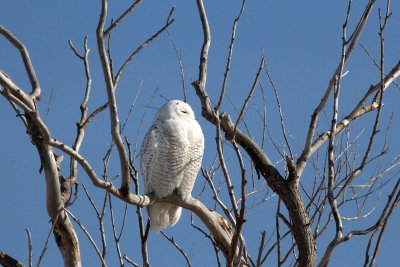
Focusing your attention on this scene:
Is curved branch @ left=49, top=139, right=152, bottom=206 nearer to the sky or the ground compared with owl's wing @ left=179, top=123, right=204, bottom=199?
nearer to the ground

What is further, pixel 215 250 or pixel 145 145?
pixel 145 145

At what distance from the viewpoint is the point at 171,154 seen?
4477 millimetres

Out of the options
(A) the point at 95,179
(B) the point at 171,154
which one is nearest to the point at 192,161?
(B) the point at 171,154

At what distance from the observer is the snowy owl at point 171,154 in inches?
175

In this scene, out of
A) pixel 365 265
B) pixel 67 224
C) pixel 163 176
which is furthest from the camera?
pixel 163 176

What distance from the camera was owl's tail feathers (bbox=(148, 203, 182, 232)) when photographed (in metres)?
4.65

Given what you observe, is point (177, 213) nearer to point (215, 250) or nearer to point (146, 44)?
point (215, 250)

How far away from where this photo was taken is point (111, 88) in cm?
267

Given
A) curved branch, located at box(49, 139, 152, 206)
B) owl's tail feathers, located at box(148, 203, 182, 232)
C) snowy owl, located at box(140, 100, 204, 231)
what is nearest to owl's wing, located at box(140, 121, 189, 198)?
snowy owl, located at box(140, 100, 204, 231)

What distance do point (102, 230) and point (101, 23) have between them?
153cm

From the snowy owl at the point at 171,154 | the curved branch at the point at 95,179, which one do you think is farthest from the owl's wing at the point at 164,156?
the curved branch at the point at 95,179

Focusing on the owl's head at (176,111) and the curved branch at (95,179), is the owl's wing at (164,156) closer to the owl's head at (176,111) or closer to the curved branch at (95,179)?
the owl's head at (176,111)

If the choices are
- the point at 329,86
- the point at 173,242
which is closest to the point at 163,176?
the point at 173,242

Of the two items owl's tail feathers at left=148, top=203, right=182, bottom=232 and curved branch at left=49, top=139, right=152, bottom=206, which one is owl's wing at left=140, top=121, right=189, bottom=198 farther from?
curved branch at left=49, top=139, right=152, bottom=206
